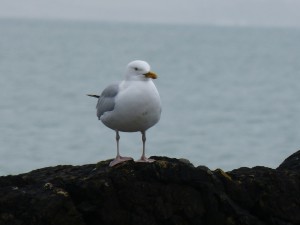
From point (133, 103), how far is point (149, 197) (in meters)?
1.20

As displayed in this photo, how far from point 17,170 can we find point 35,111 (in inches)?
757

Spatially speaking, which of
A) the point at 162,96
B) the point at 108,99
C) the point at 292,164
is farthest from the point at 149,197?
the point at 162,96

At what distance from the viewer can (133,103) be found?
815cm

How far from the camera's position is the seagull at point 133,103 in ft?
26.7

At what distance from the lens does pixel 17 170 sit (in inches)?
1137

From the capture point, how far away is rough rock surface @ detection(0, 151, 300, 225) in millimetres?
7070

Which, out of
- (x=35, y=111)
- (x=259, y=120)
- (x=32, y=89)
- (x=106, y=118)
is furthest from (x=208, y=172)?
(x=32, y=89)

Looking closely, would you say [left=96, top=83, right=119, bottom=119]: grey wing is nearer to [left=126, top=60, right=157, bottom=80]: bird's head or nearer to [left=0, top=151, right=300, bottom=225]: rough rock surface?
[left=126, top=60, right=157, bottom=80]: bird's head

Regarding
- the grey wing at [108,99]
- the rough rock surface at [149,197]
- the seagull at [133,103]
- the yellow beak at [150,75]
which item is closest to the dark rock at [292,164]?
the rough rock surface at [149,197]

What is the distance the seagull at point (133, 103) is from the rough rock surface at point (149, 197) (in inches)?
22.2

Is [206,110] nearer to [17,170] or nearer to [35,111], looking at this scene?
[35,111]

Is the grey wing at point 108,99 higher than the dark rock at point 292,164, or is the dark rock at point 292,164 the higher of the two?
the grey wing at point 108,99

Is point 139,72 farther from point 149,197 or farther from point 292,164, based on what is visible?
point 292,164

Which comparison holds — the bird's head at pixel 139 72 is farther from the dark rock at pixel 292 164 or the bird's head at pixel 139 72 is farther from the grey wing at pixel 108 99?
the dark rock at pixel 292 164
